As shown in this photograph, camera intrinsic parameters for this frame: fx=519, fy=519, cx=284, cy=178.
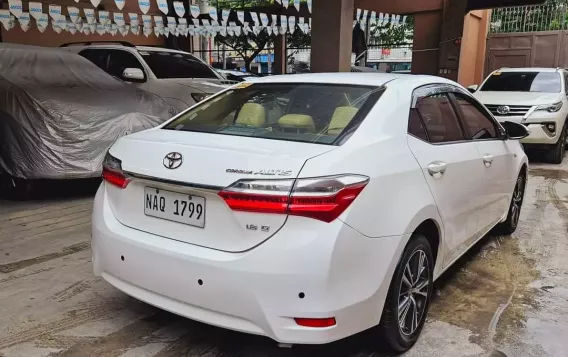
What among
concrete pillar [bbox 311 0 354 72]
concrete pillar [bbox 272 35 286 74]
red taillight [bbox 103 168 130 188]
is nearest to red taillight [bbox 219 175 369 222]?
red taillight [bbox 103 168 130 188]

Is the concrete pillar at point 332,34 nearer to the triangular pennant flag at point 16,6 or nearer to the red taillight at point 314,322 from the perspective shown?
the triangular pennant flag at point 16,6

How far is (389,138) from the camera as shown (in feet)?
9.01

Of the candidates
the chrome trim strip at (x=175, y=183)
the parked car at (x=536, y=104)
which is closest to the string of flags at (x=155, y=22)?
the parked car at (x=536, y=104)

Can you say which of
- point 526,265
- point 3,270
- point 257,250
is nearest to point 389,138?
point 257,250

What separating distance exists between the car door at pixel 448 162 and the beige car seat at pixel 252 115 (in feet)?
2.89

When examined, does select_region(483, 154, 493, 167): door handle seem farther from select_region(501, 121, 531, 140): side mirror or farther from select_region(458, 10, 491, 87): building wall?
select_region(458, 10, 491, 87): building wall

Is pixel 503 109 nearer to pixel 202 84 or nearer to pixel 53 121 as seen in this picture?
pixel 202 84

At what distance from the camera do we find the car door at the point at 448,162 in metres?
3.00

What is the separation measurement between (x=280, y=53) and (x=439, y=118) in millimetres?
18055

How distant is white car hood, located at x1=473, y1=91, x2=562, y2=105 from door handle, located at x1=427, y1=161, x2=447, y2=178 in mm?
6728

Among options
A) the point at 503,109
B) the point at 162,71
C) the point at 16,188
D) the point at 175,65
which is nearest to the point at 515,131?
the point at 503,109

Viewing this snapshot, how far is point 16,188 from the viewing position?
19.1 feet

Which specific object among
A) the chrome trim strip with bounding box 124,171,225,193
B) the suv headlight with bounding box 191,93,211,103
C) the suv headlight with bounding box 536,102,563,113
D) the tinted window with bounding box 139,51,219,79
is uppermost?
the tinted window with bounding box 139,51,219,79

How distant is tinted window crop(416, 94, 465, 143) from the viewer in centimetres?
322
